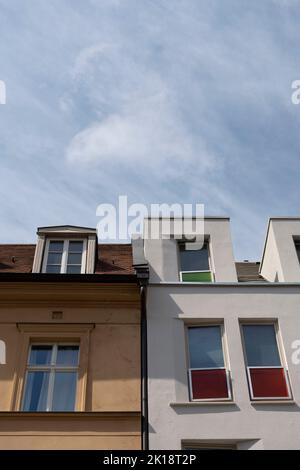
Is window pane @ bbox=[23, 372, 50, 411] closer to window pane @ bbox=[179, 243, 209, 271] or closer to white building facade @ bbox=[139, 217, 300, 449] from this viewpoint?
white building facade @ bbox=[139, 217, 300, 449]

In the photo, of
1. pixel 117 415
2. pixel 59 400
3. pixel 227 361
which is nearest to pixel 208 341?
pixel 227 361

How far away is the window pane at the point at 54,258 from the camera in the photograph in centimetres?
1506

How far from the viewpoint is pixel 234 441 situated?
11.4m

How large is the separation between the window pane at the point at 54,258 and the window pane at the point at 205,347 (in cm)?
412

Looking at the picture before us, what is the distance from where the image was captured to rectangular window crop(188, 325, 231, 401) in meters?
12.2

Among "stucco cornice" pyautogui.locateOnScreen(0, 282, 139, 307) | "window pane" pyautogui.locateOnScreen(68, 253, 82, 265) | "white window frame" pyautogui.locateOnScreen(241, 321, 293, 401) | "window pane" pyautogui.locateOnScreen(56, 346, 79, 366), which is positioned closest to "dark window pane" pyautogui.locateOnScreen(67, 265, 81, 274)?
"window pane" pyautogui.locateOnScreen(68, 253, 82, 265)

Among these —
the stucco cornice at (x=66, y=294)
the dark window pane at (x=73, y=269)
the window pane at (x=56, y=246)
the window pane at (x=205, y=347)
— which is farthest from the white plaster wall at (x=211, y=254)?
the window pane at (x=56, y=246)

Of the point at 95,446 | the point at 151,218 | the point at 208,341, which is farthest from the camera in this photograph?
the point at 151,218

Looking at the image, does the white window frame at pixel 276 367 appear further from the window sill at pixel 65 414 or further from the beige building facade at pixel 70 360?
the window sill at pixel 65 414

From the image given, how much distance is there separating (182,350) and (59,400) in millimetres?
2882

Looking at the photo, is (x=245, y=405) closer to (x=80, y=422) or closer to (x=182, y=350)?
(x=182, y=350)

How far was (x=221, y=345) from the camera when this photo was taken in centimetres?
1298

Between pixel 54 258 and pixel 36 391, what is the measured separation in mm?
3994

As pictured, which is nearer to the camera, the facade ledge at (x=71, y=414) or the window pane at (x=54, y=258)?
the facade ledge at (x=71, y=414)
